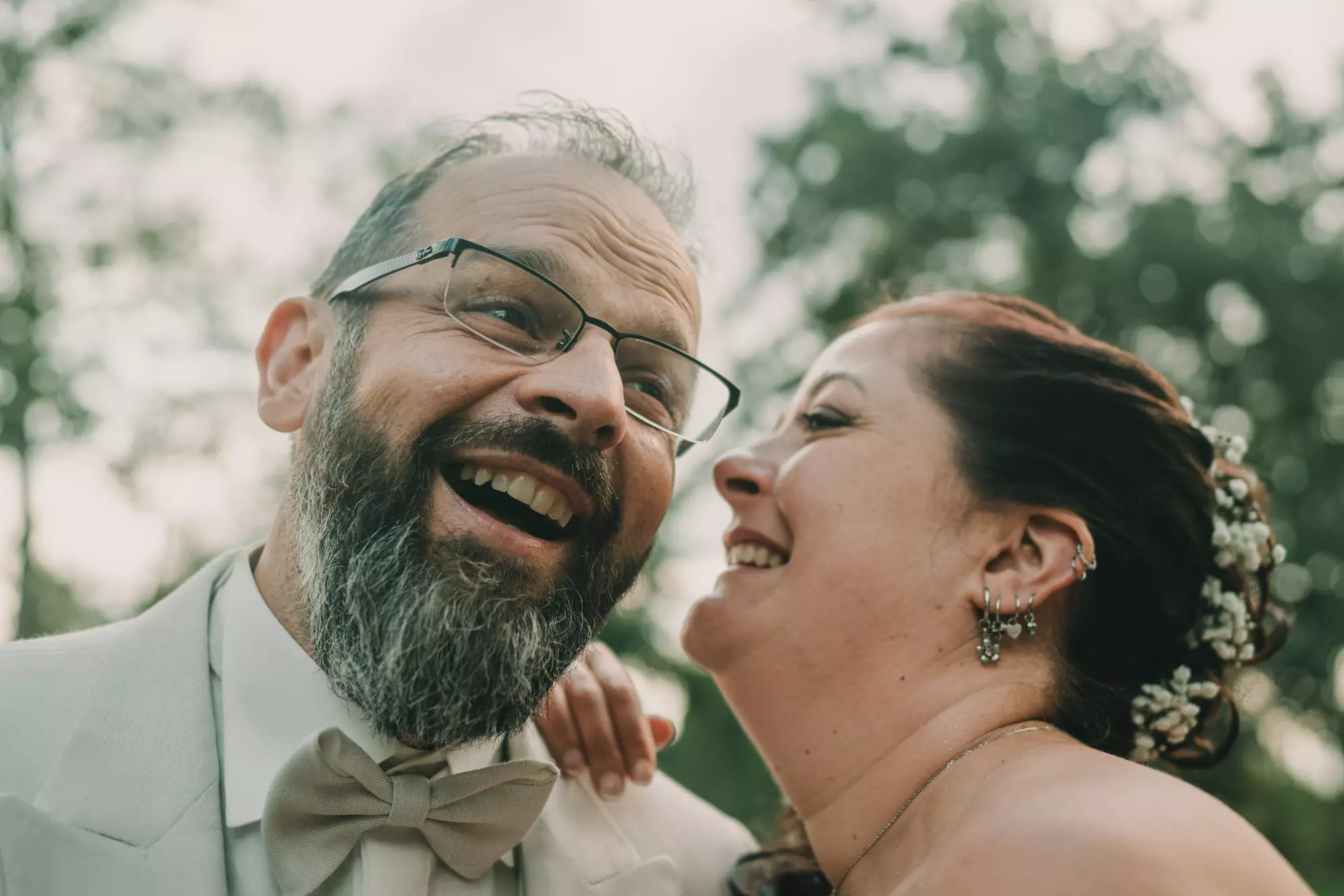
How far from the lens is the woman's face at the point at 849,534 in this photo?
10.4 feet

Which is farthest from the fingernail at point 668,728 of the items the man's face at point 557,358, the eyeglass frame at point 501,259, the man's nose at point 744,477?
the eyeglass frame at point 501,259

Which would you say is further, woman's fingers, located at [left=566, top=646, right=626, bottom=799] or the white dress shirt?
woman's fingers, located at [left=566, top=646, right=626, bottom=799]

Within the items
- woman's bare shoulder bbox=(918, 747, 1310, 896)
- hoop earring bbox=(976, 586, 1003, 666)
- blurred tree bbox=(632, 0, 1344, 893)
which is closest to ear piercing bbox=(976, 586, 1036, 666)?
hoop earring bbox=(976, 586, 1003, 666)

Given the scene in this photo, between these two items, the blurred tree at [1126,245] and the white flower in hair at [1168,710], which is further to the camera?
the blurred tree at [1126,245]

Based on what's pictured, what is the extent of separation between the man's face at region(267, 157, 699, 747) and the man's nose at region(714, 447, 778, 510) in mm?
527

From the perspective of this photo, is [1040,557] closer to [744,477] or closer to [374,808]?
[744,477]

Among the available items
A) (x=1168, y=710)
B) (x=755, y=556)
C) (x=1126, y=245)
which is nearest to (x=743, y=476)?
(x=755, y=556)

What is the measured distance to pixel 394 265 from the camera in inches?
116

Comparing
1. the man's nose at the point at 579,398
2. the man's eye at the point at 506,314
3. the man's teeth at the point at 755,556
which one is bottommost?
the man's teeth at the point at 755,556

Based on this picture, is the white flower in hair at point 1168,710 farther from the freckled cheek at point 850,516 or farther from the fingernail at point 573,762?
the fingernail at point 573,762

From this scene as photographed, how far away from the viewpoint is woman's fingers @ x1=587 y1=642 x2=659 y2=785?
3346 mm

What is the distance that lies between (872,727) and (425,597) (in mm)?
1338

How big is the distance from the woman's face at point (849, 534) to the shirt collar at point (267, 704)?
2.94ft

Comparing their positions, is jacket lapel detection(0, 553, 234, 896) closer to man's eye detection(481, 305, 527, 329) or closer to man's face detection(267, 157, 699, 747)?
man's face detection(267, 157, 699, 747)
